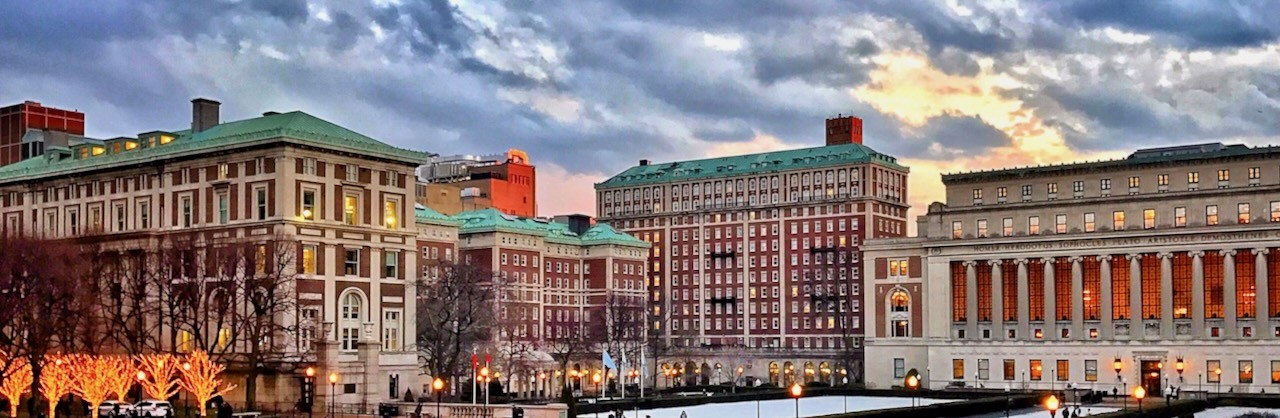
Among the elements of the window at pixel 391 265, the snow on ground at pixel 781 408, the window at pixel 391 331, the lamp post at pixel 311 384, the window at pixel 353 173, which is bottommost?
the snow on ground at pixel 781 408

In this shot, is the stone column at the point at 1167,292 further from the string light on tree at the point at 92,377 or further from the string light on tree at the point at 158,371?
the string light on tree at the point at 92,377

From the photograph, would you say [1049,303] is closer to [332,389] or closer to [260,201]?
[332,389]

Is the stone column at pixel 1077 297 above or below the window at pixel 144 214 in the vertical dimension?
below

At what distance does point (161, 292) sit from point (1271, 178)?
100076mm

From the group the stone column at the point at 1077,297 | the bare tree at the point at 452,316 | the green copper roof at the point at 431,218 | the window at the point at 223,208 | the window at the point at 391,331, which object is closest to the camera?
the window at the point at 223,208

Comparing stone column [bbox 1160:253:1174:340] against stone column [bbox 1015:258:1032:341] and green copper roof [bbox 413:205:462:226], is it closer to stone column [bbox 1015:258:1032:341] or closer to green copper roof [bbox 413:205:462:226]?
stone column [bbox 1015:258:1032:341]

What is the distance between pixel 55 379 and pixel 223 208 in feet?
63.2

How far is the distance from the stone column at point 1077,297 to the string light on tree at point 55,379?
99175 mm

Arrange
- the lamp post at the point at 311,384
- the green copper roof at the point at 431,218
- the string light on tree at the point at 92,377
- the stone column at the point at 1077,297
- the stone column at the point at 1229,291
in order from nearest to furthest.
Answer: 1. the string light on tree at the point at 92,377
2. the lamp post at the point at 311,384
3. the stone column at the point at 1229,291
4. the stone column at the point at 1077,297
5. the green copper roof at the point at 431,218

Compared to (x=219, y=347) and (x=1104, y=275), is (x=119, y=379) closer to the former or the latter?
(x=219, y=347)

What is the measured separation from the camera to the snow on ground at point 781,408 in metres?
112

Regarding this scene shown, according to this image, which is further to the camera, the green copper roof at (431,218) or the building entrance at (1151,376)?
the green copper roof at (431,218)

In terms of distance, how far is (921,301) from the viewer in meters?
168

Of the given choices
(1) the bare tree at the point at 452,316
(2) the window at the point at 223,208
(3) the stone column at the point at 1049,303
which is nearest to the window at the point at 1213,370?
(3) the stone column at the point at 1049,303
